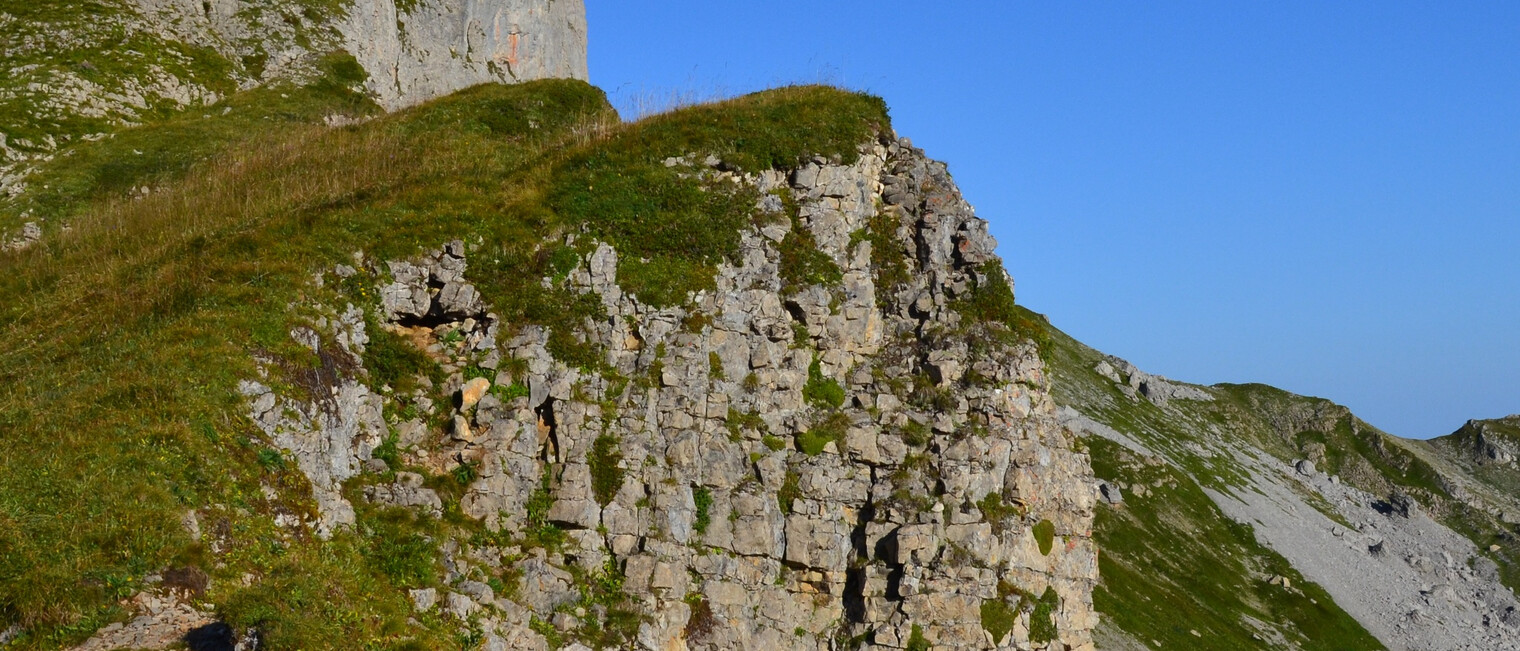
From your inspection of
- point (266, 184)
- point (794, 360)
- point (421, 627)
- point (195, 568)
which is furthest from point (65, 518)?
point (266, 184)

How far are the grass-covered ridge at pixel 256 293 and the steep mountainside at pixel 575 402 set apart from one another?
90 millimetres

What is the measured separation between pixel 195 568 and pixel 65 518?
210 cm

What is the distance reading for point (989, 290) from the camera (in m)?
29.2

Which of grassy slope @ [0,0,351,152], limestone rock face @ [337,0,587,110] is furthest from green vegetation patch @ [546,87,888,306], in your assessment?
limestone rock face @ [337,0,587,110]

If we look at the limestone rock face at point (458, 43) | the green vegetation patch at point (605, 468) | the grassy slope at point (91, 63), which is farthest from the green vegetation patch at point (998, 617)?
the limestone rock face at point (458, 43)

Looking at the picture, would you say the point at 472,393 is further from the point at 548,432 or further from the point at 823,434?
the point at 823,434

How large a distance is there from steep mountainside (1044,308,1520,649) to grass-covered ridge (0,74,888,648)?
33717 millimetres

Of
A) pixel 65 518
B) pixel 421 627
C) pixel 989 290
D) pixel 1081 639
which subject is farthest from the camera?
pixel 989 290

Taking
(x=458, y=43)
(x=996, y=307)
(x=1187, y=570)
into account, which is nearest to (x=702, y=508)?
(x=996, y=307)

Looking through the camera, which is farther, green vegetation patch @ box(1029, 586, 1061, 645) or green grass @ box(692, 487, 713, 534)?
green vegetation patch @ box(1029, 586, 1061, 645)

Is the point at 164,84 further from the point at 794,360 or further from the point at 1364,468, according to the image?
the point at 1364,468

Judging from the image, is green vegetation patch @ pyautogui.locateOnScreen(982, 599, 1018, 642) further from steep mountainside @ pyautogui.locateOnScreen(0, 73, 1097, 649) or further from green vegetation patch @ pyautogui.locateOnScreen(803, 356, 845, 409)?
green vegetation patch @ pyautogui.locateOnScreen(803, 356, 845, 409)

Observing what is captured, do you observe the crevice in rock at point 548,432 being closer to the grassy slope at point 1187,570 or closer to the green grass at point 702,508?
the green grass at point 702,508

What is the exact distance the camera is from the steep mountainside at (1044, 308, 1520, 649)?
8219 cm
